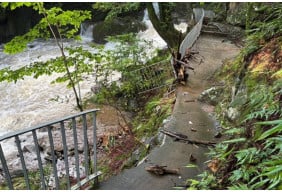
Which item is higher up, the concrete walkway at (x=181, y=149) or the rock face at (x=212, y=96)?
the rock face at (x=212, y=96)

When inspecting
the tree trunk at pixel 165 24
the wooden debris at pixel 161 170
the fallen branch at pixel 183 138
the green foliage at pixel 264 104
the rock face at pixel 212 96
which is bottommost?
the wooden debris at pixel 161 170

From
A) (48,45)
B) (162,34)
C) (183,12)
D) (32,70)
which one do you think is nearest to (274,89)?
(32,70)

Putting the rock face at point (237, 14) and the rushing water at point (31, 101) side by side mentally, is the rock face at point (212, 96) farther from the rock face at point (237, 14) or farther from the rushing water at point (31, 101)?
the rock face at point (237, 14)

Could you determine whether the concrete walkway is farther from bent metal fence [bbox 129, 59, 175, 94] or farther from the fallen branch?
bent metal fence [bbox 129, 59, 175, 94]

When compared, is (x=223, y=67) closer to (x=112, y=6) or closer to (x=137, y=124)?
(x=137, y=124)

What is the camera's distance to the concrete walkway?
3900 millimetres

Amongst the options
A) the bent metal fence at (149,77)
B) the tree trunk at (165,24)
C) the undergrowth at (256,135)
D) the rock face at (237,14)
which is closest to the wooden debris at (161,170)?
the undergrowth at (256,135)

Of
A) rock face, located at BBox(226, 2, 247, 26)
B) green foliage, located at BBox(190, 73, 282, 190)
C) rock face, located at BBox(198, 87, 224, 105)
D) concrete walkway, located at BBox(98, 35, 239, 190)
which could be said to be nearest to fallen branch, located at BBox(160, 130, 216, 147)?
concrete walkway, located at BBox(98, 35, 239, 190)

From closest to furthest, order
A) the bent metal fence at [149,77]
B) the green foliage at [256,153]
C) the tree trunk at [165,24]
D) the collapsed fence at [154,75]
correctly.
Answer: the green foliage at [256,153] → the collapsed fence at [154,75] → the bent metal fence at [149,77] → the tree trunk at [165,24]

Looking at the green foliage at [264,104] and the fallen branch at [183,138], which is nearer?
the green foliage at [264,104]

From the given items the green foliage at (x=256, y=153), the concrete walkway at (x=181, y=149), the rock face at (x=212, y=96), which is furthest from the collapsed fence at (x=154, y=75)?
the green foliage at (x=256, y=153)

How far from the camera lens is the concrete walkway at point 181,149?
390 centimetres

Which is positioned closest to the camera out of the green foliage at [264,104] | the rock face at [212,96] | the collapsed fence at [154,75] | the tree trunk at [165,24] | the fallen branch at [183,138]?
the green foliage at [264,104]

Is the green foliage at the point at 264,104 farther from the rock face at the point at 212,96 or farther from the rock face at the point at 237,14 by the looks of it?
the rock face at the point at 237,14
